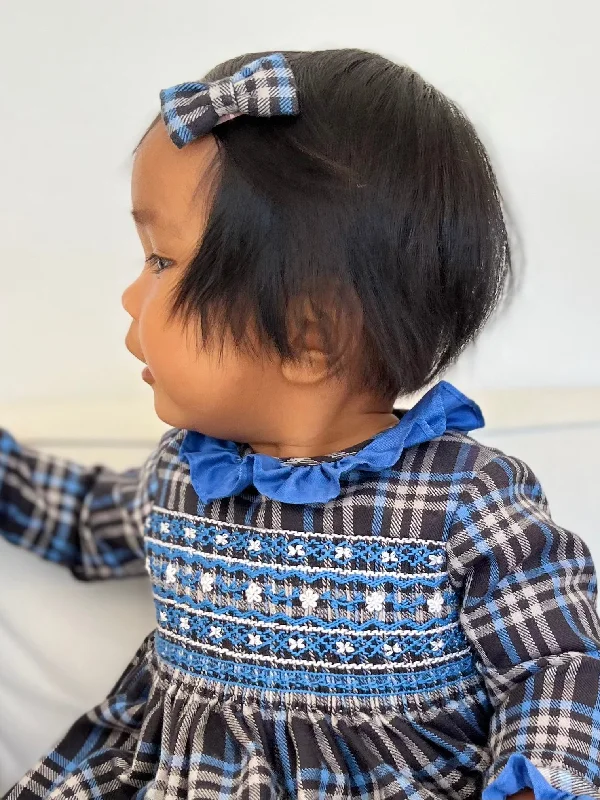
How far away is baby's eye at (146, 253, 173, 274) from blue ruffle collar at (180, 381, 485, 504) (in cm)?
16

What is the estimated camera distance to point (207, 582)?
737 millimetres

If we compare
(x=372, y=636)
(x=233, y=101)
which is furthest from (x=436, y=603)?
(x=233, y=101)

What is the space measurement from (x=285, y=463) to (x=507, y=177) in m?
0.53

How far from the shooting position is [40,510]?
2.86 feet

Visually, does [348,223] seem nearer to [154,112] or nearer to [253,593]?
[253,593]

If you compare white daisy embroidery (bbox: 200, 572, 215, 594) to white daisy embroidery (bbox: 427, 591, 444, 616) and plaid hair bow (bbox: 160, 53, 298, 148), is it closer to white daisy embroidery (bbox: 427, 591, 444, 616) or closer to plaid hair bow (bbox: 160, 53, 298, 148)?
white daisy embroidery (bbox: 427, 591, 444, 616)

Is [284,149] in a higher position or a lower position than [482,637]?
higher

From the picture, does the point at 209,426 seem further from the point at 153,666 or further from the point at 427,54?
the point at 427,54

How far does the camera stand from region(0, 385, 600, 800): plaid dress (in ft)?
2.21

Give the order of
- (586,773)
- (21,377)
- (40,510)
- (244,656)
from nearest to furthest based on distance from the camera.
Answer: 1. (586,773)
2. (244,656)
3. (40,510)
4. (21,377)

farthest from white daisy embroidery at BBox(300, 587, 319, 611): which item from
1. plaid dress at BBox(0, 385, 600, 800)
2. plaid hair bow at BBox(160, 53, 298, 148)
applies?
plaid hair bow at BBox(160, 53, 298, 148)

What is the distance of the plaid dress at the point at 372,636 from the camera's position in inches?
26.5

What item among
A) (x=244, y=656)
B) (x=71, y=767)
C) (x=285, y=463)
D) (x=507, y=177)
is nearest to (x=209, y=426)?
(x=285, y=463)

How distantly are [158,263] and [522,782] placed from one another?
1.54 feet
